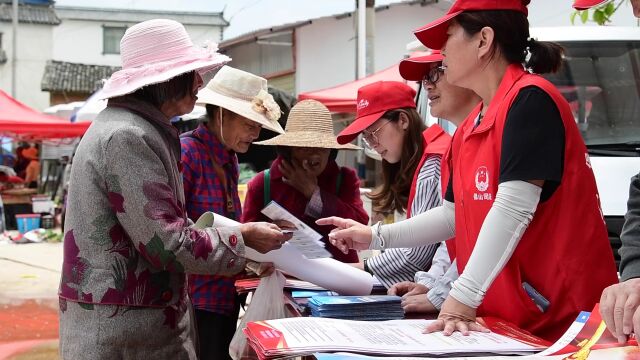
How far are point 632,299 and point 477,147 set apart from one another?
615 mm

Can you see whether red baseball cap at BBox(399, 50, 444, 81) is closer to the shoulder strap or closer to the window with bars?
the shoulder strap

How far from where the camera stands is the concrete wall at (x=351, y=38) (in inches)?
840

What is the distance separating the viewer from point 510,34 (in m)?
1.89

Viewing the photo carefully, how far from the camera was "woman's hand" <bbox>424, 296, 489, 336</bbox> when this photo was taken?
5.56 ft

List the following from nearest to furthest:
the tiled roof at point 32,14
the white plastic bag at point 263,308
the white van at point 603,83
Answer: the white plastic bag at point 263,308, the white van at point 603,83, the tiled roof at point 32,14

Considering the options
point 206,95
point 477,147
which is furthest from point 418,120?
point 477,147

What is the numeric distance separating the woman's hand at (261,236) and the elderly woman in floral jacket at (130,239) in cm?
6

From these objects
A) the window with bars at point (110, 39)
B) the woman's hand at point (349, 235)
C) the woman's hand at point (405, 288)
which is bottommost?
the window with bars at point (110, 39)

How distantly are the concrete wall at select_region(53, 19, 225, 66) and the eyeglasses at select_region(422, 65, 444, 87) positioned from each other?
40.9 metres

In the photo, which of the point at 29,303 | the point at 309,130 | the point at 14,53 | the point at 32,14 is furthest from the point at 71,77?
the point at 309,130

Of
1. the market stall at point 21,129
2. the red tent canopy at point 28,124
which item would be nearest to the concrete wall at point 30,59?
the market stall at point 21,129

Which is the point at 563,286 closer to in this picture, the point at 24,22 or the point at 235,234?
the point at 235,234

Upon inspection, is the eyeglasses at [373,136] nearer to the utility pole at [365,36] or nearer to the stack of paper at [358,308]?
the stack of paper at [358,308]

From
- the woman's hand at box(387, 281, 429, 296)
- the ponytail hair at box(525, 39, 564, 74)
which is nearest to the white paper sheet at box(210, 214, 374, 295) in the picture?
the woman's hand at box(387, 281, 429, 296)
